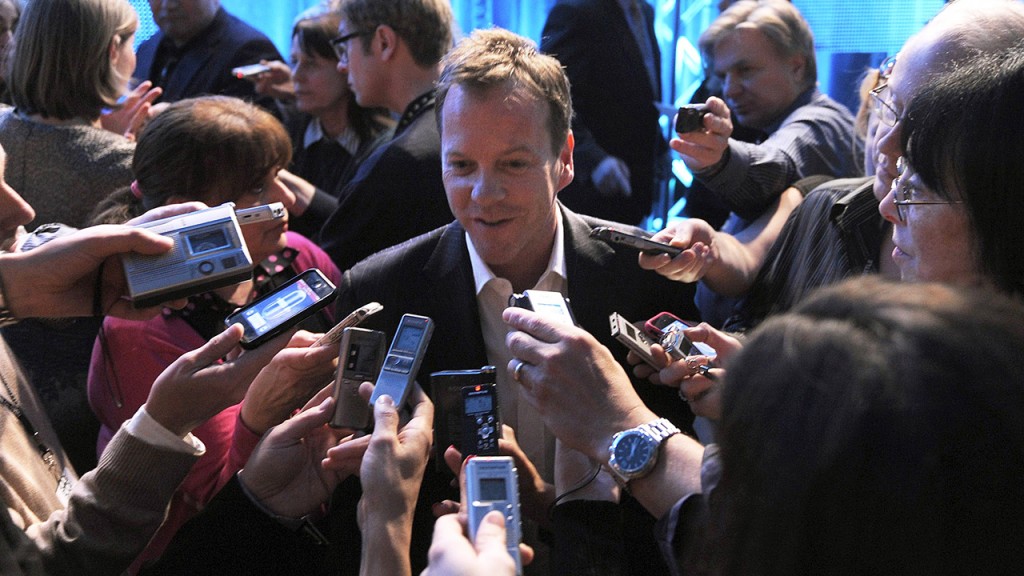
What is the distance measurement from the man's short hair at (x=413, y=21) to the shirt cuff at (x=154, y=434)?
2019mm

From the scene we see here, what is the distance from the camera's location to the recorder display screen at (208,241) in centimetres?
186

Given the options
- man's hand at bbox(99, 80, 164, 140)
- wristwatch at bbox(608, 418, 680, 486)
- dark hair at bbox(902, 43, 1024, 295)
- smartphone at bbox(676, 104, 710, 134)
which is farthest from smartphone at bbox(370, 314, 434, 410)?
man's hand at bbox(99, 80, 164, 140)

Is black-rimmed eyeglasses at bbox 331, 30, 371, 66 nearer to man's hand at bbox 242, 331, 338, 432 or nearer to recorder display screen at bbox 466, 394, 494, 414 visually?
man's hand at bbox 242, 331, 338, 432

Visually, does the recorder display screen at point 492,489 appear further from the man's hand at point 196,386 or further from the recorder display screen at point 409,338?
the man's hand at point 196,386

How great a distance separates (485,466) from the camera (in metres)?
1.52

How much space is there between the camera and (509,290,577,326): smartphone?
181 cm

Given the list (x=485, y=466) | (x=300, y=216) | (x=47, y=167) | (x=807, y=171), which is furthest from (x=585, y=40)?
(x=485, y=466)

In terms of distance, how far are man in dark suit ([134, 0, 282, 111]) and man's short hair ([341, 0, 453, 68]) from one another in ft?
3.88

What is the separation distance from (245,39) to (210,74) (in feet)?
0.84

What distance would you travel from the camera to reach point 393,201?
301 centimetres

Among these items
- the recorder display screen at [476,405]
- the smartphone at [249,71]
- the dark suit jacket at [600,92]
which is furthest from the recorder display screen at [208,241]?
the smartphone at [249,71]

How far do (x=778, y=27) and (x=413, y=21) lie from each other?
55.3 inches

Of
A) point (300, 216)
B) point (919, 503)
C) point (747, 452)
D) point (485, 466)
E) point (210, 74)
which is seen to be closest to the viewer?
point (919, 503)

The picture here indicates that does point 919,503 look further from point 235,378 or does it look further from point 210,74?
point 210,74
